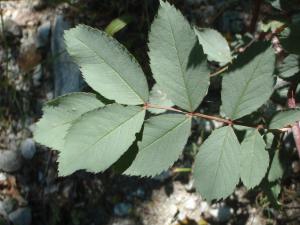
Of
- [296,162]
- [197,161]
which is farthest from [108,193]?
[197,161]

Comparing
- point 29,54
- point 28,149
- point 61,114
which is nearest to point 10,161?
point 28,149

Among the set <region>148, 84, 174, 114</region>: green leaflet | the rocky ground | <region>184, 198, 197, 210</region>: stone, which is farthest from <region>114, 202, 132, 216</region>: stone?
<region>148, 84, 174, 114</region>: green leaflet

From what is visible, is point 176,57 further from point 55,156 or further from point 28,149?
point 28,149

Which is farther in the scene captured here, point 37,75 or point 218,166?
point 37,75

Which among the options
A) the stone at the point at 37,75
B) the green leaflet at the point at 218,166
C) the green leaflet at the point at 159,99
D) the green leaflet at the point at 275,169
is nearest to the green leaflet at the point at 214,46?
the green leaflet at the point at 159,99

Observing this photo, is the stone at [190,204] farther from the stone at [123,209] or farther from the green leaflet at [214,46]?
the green leaflet at [214,46]

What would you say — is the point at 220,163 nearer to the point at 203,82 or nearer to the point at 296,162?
the point at 203,82
